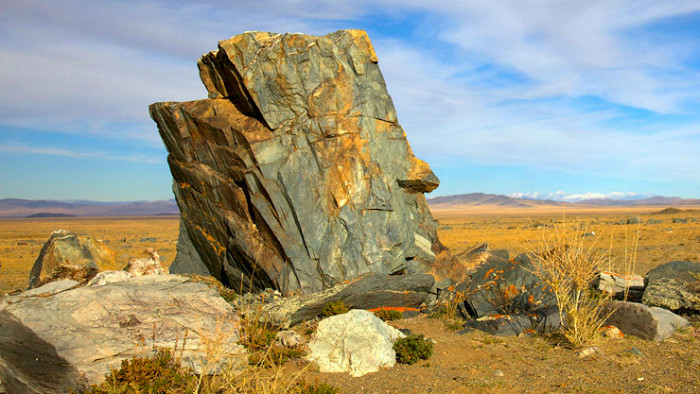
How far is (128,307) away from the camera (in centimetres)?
841

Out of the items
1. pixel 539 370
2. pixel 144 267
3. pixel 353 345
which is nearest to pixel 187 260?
pixel 144 267

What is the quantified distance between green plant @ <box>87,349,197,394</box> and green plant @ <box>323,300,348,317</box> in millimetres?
3590

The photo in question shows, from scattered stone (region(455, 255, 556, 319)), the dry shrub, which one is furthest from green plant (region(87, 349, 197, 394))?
scattered stone (region(455, 255, 556, 319))

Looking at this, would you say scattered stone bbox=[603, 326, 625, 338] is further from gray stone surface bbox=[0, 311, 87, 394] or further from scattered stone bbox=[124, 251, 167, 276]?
scattered stone bbox=[124, 251, 167, 276]

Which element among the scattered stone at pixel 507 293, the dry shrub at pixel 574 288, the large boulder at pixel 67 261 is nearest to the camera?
the dry shrub at pixel 574 288

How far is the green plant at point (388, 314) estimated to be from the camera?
11211 mm

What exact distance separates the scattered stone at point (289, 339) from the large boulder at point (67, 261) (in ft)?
22.9

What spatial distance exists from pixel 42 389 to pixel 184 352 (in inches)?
77.8

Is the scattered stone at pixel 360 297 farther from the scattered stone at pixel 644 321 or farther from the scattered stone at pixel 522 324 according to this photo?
the scattered stone at pixel 644 321

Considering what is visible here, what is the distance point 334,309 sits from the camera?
1016 cm

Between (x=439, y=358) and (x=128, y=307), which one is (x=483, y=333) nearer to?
(x=439, y=358)

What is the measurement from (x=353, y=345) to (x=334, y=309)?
213cm

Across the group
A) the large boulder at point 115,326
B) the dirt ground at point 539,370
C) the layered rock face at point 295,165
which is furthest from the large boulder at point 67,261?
the dirt ground at point 539,370

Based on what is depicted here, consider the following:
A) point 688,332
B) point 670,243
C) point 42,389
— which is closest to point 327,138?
point 42,389
